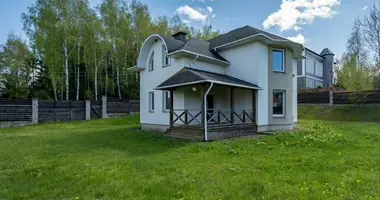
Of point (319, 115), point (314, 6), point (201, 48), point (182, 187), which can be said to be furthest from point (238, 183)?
point (319, 115)

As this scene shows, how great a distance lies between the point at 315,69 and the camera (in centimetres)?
3522

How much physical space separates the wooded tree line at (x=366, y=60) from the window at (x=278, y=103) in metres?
12.5

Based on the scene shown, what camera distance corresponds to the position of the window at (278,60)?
1380 cm

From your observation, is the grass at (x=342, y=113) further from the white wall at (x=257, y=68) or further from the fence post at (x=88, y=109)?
the fence post at (x=88, y=109)

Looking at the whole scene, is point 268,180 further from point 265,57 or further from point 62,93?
point 62,93

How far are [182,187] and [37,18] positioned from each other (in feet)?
85.6

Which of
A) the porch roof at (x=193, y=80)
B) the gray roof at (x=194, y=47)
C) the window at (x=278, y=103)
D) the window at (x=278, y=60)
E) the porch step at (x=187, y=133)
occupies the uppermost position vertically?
the gray roof at (x=194, y=47)

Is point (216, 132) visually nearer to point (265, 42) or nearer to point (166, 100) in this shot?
point (166, 100)

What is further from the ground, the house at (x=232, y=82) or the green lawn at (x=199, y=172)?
the house at (x=232, y=82)

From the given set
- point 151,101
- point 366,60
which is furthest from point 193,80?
point 366,60

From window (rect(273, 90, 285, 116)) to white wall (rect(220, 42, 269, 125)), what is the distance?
76cm

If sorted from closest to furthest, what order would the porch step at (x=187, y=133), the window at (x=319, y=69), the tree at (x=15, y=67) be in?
the porch step at (x=187, y=133)
the tree at (x=15, y=67)
the window at (x=319, y=69)

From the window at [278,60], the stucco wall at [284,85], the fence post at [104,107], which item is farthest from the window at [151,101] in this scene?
the fence post at [104,107]

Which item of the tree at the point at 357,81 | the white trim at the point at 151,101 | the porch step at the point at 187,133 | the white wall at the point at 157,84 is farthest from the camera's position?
the tree at the point at 357,81
